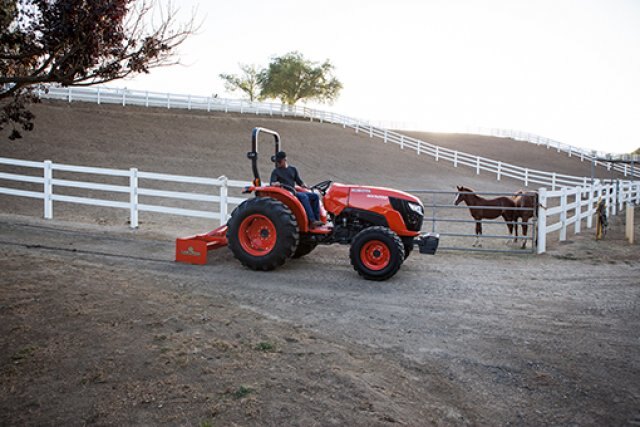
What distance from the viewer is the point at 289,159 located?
25.3 metres

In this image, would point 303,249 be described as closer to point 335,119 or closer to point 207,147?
point 207,147

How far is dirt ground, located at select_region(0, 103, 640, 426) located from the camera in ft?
10.9

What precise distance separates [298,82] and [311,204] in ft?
137

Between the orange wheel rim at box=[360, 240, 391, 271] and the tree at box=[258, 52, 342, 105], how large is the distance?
42043mm

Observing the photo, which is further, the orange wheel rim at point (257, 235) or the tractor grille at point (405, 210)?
the orange wheel rim at point (257, 235)

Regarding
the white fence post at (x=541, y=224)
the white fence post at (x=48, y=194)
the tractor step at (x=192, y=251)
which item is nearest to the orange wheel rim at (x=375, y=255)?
the tractor step at (x=192, y=251)

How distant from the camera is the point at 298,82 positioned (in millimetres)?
47500

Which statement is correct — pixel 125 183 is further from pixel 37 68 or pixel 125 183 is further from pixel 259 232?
pixel 37 68

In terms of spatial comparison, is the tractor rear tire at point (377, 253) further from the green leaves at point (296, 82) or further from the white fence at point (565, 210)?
the green leaves at point (296, 82)

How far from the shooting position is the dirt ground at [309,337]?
3334 millimetres

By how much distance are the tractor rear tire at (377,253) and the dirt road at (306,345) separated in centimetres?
20

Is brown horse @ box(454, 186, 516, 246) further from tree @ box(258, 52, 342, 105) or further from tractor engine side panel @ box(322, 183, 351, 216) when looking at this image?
tree @ box(258, 52, 342, 105)

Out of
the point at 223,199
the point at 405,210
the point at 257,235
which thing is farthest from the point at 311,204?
the point at 223,199

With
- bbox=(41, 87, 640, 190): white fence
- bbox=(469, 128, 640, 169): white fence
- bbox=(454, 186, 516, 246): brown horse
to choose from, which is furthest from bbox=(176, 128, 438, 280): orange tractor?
bbox=(469, 128, 640, 169): white fence
